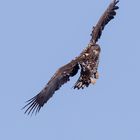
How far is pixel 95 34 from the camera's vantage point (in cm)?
4103

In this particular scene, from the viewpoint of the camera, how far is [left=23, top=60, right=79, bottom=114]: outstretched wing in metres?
39.4

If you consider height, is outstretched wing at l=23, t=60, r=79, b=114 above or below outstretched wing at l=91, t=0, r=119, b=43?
below

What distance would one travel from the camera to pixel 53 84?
39.5 m

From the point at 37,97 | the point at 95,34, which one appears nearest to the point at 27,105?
the point at 37,97

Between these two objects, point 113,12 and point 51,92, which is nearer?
point 51,92

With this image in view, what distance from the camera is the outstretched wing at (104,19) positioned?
41.0 m

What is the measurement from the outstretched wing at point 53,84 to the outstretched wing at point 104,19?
160 cm

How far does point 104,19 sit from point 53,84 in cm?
341

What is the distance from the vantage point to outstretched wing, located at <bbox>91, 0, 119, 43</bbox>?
135 feet

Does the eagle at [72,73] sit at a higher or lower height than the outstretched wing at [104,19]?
lower

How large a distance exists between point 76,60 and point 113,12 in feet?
10.8

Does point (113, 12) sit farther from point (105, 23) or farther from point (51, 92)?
point (51, 92)

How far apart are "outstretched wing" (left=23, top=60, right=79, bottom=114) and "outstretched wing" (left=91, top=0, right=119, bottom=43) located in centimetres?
160

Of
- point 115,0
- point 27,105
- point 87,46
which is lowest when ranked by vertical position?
point 27,105
